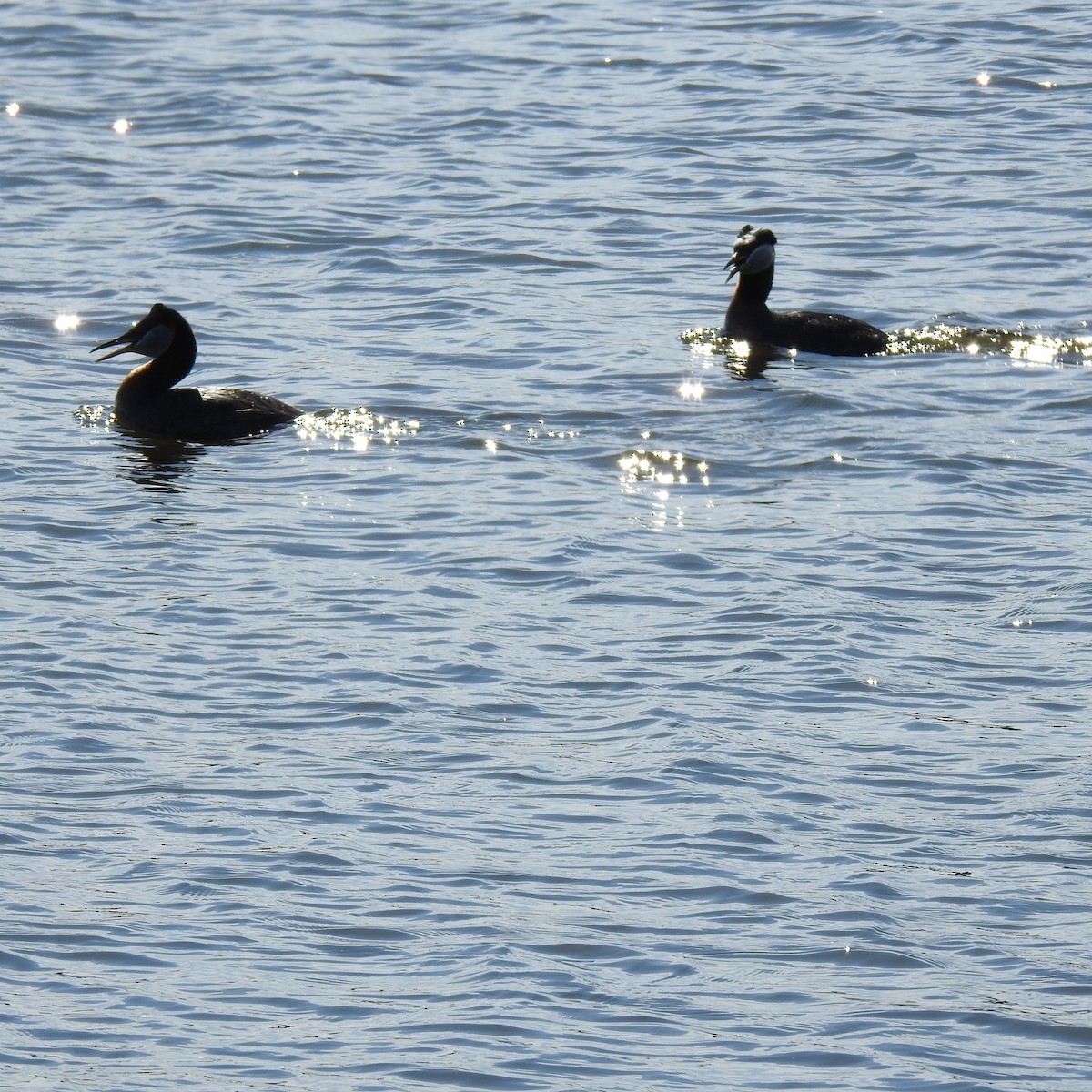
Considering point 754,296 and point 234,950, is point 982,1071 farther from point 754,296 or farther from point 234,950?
point 754,296

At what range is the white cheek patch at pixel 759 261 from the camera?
17484 mm

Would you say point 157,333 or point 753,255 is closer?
point 157,333

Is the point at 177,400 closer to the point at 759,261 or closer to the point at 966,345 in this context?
the point at 759,261

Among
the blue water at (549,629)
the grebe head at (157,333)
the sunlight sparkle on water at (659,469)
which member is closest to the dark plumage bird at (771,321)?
the blue water at (549,629)

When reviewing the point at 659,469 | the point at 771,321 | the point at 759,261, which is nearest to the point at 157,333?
the point at 659,469

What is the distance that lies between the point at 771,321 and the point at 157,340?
4.69m

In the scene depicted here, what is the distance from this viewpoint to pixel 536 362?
16.4m

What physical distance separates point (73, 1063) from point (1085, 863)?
3.79 meters

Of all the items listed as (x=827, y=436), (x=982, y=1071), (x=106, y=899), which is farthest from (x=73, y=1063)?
(x=827, y=436)

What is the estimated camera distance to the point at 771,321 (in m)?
17.2

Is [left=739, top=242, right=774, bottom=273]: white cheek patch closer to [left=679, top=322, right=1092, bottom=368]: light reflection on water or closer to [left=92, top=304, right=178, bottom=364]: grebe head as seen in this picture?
[left=679, top=322, right=1092, bottom=368]: light reflection on water

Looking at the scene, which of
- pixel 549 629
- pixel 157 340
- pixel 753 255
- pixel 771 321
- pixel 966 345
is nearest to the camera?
pixel 549 629

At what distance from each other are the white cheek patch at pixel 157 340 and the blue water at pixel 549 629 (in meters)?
0.69

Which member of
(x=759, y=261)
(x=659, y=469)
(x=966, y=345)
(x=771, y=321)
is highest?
(x=759, y=261)
